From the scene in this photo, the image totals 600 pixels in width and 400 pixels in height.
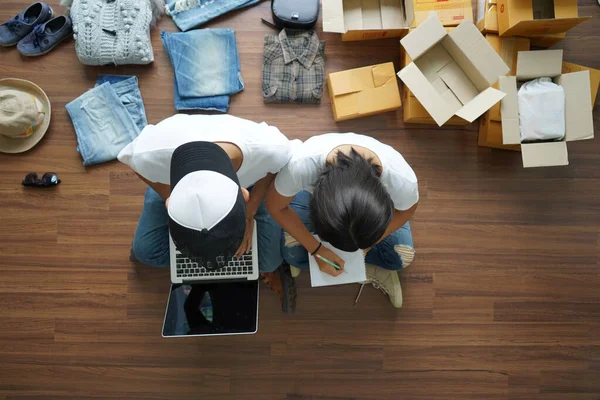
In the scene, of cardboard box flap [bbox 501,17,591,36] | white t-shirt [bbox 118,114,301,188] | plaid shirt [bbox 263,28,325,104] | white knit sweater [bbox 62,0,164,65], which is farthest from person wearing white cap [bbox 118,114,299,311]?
cardboard box flap [bbox 501,17,591,36]

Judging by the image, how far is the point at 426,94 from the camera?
145 centimetres

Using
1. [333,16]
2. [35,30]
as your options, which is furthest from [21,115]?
[333,16]

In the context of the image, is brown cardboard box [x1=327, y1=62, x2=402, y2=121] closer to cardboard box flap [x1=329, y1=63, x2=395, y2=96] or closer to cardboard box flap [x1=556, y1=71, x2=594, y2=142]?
cardboard box flap [x1=329, y1=63, x2=395, y2=96]

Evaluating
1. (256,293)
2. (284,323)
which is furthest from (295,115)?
(284,323)

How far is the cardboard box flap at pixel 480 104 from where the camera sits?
4.62 feet

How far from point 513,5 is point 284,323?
1.37 m

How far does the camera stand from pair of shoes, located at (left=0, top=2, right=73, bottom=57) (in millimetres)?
1562

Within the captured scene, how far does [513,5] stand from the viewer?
1396 millimetres

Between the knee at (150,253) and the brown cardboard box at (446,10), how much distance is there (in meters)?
1.21

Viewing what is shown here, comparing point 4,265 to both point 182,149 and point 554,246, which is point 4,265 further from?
point 554,246

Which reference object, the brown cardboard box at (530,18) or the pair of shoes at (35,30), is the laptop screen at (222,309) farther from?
the brown cardboard box at (530,18)

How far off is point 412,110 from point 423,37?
0.25 metres

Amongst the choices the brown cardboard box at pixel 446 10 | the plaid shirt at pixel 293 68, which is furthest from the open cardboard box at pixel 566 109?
the plaid shirt at pixel 293 68

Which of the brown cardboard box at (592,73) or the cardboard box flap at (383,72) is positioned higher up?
the cardboard box flap at (383,72)
